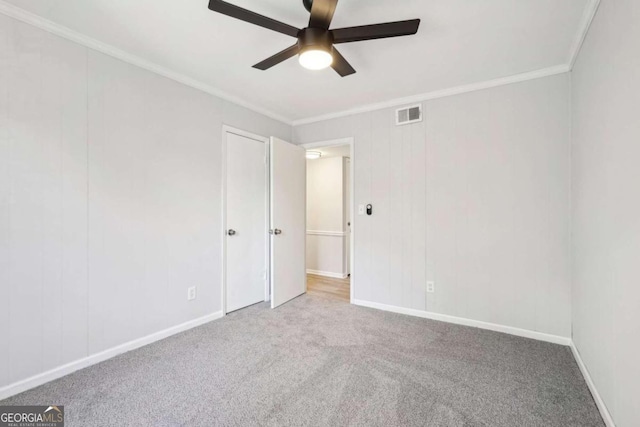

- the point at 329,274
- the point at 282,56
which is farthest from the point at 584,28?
the point at 329,274

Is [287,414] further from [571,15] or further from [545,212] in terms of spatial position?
[571,15]

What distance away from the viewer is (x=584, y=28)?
191 cm

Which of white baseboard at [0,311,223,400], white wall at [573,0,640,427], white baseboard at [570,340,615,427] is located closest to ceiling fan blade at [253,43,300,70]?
white wall at [573,0,640,427]

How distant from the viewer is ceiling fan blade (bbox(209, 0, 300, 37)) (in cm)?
144

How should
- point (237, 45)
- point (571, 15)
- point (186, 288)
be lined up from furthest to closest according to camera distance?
point (186, 288), point (237, 45), point (571, 15)

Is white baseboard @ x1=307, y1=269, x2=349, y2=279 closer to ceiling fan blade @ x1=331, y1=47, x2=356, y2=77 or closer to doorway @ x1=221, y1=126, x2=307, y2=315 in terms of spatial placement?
doorway @ x1=221, y1=126, x2=307, y2=315

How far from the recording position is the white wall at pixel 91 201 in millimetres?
1790

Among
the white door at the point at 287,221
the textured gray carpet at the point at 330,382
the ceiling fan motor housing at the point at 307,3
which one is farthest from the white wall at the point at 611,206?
the white door at the point at 287,221

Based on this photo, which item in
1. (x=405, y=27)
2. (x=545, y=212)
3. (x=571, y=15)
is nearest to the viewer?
(x=405, y=27)

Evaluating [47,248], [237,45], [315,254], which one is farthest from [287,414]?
[315,254]

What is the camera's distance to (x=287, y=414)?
1.60 m

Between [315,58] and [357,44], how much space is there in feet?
1.91

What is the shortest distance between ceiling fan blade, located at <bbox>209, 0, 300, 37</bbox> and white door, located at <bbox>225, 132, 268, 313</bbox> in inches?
68.3

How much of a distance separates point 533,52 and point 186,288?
3.64 meters
